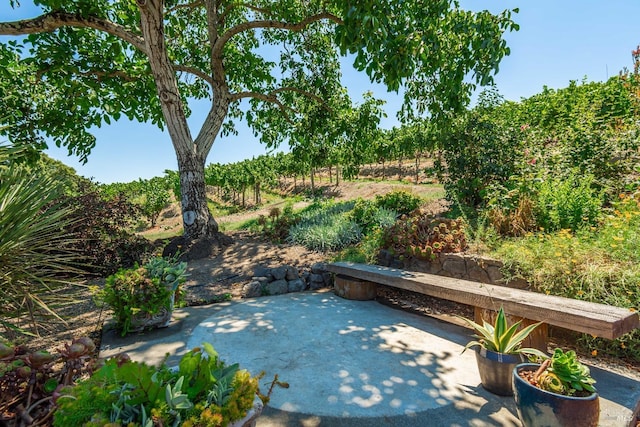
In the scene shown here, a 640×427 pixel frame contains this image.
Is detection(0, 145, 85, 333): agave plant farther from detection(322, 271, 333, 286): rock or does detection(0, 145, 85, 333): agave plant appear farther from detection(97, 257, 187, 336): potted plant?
detection(322, 271, 333, 286): rock

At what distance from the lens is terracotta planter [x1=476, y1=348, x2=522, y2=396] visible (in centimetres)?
229

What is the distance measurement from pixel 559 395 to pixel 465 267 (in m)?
2.69

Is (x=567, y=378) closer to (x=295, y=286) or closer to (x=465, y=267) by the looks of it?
A: (x=465, y=267)

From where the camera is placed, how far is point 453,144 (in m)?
6.33

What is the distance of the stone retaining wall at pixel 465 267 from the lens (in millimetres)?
3905

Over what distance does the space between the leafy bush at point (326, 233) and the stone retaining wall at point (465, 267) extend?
5.84 ft

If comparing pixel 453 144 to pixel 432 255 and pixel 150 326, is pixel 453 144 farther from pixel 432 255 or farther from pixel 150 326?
pixel 150 326

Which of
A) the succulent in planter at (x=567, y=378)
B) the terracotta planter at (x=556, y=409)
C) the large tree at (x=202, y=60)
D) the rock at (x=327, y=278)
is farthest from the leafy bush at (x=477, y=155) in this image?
the terracotta planter at (x=556, y=409)

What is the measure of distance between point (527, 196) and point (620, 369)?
2.70 meters

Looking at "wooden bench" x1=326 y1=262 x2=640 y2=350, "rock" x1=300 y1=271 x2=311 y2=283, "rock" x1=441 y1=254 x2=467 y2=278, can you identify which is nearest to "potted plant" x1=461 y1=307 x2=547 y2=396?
"wooden bench" x1=326 y1=262 x2=640 y2=350

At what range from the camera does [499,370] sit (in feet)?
7.57

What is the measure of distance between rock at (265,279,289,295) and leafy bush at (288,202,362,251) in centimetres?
162

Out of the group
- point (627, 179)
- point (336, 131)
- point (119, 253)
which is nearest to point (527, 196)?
point (627, 179)

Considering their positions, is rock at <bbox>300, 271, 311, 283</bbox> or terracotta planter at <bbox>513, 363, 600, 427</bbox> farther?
rock at <bbox>300, 271, 311, 283</bbox>
